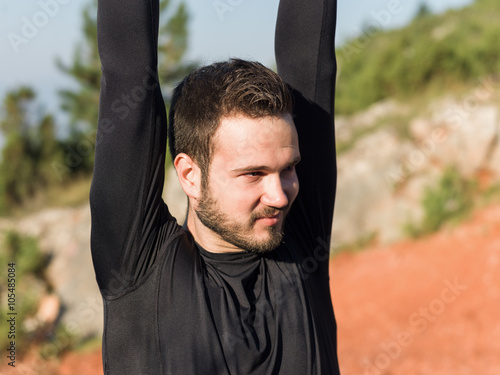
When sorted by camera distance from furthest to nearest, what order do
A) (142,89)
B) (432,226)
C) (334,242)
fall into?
(334,242), (432,226), (142,89)

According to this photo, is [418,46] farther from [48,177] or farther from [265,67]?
[265,67]

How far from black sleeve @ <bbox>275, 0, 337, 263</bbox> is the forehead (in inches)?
9.8

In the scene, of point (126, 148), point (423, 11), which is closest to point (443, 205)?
point (126, 148)

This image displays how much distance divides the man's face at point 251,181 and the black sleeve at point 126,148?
14 centimetres

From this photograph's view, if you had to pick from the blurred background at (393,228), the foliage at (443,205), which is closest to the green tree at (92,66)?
the blurred background at (393,228)

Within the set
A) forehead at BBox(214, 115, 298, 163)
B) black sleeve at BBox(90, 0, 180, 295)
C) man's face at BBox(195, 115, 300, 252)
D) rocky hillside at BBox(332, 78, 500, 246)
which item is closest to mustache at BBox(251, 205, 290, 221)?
man's face at BBox(195, 115, 300, 252)

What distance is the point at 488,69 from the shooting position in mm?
11969

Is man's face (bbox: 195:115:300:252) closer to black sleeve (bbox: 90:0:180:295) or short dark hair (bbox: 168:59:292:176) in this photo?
short dark hair (bbox: 168:59:292:176)

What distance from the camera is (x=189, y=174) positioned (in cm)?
152

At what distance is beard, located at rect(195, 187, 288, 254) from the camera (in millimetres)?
1459

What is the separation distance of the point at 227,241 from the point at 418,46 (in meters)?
11.9

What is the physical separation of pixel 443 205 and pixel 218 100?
8420 mm

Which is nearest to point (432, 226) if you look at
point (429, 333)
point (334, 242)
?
point (334, 242)

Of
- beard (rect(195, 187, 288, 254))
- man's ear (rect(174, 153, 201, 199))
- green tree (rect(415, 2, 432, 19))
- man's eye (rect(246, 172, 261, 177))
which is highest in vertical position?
green tree (rect(415, 2, 432, 19))
